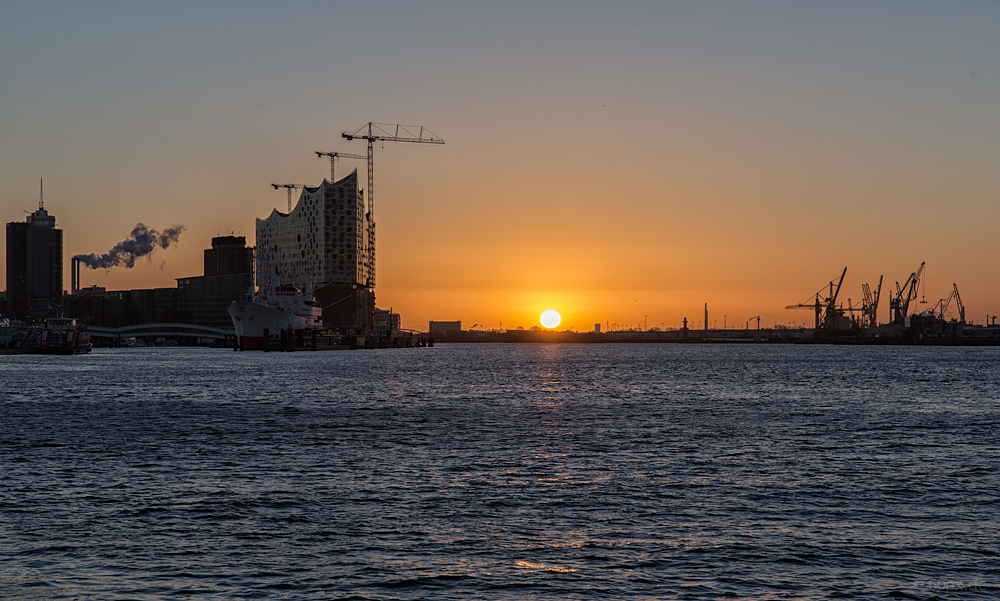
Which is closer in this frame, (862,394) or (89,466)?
(89,466)

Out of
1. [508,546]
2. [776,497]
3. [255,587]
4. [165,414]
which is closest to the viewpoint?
[255,587]

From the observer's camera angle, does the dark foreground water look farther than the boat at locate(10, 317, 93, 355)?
No

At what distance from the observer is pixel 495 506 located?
22.8 meters

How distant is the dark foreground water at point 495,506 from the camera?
16.2 metres

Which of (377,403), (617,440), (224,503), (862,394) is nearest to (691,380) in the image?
(862,394)

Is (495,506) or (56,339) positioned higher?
(56,339)

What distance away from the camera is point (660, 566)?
56.1ft

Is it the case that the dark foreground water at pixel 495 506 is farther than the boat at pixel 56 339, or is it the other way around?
the boat at pixel 56 339

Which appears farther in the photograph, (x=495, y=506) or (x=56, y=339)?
(x=56, y=339)

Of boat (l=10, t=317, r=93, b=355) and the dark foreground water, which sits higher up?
boat (l=10, t=317, r=93, b=355)

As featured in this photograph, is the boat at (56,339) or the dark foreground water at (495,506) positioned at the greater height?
the boat at (56,339)

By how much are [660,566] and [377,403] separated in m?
43.2

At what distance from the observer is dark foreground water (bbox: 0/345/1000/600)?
16.2 meters

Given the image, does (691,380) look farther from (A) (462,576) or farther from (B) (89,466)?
(A) (462,576)
